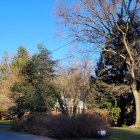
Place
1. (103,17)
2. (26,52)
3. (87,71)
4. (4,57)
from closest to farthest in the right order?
(103,17), (87,71), (26,52), (4,57)

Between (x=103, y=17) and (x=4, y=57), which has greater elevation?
(x=4, y=57)

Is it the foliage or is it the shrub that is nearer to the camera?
the shrub

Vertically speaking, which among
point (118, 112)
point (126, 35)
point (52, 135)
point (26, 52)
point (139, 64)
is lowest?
point (52, 135)

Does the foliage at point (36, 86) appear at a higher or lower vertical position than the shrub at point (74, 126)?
higher

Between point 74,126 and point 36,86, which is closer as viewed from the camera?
point 74,126

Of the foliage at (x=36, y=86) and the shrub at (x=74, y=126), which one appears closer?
the shrub at (x=74, y=126)

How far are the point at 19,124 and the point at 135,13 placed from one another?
16699mm

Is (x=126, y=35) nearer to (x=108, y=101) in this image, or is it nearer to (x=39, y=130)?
(x=108, y=101)

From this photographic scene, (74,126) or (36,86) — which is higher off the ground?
(36,86)

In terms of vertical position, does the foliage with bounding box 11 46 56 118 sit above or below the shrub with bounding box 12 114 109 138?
above

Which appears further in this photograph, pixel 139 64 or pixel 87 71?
pixel 87 71

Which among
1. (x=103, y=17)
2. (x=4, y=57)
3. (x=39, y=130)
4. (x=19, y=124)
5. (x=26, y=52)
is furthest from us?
(x=4, y=57)

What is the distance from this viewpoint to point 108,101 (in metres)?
44.9

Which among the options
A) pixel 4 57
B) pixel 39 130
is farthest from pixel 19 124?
pixel 4 57
